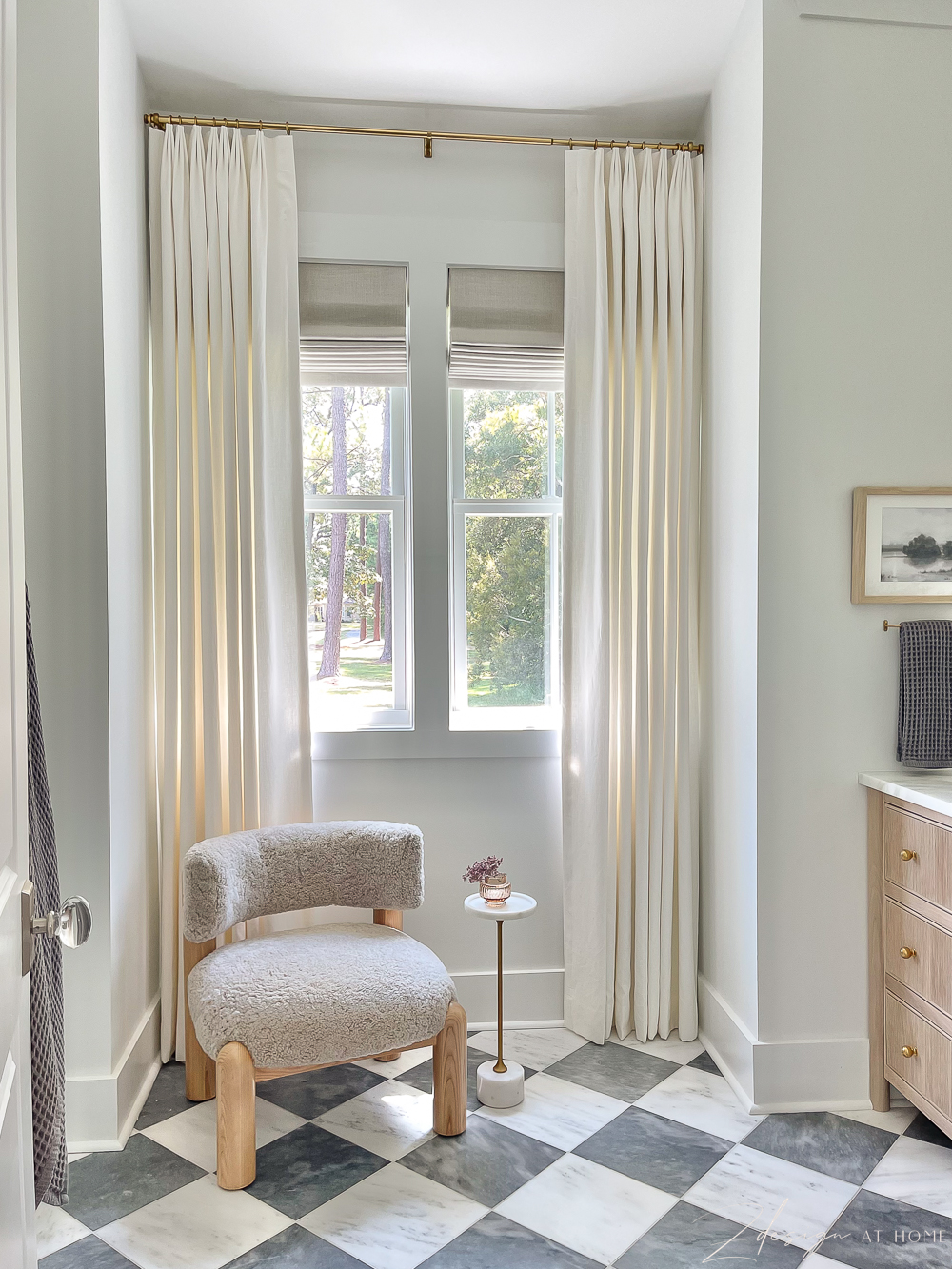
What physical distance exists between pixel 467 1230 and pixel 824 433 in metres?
2.02

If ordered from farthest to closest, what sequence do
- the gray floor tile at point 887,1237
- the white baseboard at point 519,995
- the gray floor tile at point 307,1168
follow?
the white baseboard at point 519,995, the gray floor tile at point 307,1168, the gray floor tile at point 887,1237

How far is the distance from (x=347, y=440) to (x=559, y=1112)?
2.03 meters

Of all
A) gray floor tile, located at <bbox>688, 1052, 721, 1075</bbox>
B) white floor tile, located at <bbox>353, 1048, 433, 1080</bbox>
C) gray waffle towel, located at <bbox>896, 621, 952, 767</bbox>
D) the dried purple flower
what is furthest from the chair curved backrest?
gray waffle towel, located at <bbox>896, 621, 952, 767</bbox>

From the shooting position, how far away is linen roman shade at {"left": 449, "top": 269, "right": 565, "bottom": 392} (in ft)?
9.28

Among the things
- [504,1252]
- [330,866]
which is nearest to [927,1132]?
[504,1252]

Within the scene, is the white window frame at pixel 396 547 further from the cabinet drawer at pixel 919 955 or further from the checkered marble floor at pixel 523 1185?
the cabinet drawer at pixel 919 955

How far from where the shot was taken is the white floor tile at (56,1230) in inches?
72.4

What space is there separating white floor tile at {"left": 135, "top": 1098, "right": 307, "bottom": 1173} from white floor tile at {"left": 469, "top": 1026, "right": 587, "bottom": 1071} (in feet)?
2.05

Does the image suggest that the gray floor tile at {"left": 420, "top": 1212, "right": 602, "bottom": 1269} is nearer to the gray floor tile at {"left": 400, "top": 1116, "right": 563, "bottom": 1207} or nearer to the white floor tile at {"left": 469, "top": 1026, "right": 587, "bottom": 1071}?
the gray floor tile at {"left": 400, "top": 1116, "right": 563, "bottom": 1207}

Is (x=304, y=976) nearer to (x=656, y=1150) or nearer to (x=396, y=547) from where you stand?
(x=656, y=1150)

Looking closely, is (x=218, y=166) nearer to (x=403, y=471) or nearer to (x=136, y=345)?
(x=136, y=345)

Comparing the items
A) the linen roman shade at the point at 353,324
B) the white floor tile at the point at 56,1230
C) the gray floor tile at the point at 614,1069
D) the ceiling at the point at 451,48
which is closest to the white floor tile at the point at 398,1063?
the gray floor tile at the point at 614,1069

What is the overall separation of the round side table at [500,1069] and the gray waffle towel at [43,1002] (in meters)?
1.15

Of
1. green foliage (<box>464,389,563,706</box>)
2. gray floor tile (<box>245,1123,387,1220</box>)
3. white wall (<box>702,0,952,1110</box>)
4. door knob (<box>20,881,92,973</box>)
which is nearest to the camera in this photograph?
door knob (<box>20,881,92,973</box>)
